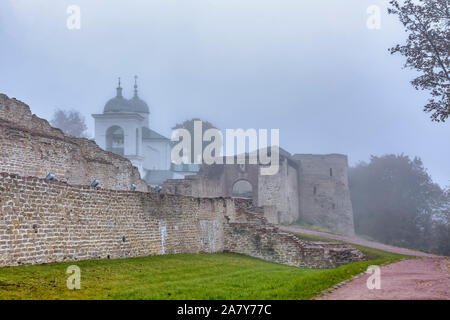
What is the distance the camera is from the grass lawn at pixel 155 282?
10164 millimetres

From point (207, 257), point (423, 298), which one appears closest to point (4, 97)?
point (207, 257)

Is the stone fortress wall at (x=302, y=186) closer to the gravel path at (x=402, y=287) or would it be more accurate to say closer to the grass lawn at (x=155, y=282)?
the grass lawn at (x=155, y=282)

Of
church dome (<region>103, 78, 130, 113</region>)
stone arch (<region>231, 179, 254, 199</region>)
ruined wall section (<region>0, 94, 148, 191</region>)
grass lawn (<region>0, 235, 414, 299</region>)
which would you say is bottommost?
grass lawn (<region>0, 235, 414, 299</region>)

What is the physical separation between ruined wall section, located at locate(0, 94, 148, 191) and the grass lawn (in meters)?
6.39

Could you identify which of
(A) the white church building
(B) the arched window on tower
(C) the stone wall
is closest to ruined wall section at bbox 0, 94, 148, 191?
(C) the stone wall

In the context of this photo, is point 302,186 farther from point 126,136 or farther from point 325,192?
point 126,136

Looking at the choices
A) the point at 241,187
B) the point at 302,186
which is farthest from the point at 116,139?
the point at 302,186

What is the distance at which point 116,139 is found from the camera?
64.2 m

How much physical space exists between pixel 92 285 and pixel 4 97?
12.1m

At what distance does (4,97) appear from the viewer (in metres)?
20.4

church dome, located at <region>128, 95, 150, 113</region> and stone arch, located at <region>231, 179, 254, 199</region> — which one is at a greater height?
church dome, located at <region>128, 95, 150, 113</region>

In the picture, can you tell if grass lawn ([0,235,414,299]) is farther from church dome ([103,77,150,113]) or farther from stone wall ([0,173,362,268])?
church dome ([103,77,150,113])

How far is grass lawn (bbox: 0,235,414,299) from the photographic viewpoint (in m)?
10.2
